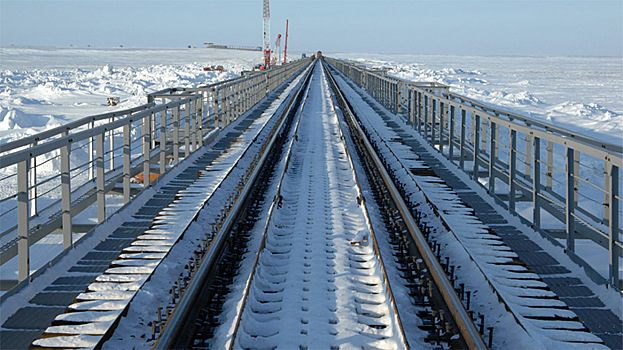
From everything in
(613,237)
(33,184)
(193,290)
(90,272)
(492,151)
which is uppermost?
(492,151)

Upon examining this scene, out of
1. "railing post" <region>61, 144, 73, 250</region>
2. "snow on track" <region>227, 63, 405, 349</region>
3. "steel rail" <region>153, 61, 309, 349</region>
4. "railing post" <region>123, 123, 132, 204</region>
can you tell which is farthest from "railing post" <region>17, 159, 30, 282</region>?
"railing post" <region>123, 123, 132, 204</region>

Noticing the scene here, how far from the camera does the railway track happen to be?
206 inches

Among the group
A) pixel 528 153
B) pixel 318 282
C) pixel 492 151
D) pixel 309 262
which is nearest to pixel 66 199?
pixel 309 262

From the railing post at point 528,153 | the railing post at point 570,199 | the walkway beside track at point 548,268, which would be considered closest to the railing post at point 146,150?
the walkway beside track at point 548,268

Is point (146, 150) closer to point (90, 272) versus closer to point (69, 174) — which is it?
point (69, 174)

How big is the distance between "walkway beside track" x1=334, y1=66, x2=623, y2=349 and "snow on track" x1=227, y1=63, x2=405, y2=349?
1705 mm

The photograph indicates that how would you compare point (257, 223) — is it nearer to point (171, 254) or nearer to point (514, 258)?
point (171, 254)

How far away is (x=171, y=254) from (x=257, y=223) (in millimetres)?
1806

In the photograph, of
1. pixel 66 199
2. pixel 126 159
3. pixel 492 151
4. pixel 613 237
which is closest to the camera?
pixel 613 237

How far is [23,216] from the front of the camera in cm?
650

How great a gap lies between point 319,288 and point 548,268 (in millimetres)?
2642

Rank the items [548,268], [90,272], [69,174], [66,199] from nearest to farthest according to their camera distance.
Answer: [90,272] → [548,268] → [66,199] → [69,174]

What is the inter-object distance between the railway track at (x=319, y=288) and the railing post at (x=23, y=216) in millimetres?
1789

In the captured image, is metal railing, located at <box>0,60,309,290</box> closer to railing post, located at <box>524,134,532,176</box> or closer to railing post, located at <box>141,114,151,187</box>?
railing post, located at <box>141,114,151,187</box>
